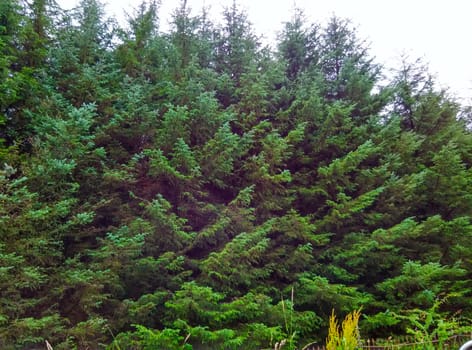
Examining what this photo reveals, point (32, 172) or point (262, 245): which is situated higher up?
point (32, 172)

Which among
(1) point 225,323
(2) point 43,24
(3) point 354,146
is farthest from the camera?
(3) point 354,146

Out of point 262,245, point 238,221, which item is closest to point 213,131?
point 238,221

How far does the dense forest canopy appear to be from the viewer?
157 inches

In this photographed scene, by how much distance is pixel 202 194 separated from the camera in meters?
5.21

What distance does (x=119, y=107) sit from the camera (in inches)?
220

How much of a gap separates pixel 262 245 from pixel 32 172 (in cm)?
358

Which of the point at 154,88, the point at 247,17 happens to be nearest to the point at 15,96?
the point at 154,88

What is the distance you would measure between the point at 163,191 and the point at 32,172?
6.48 ft

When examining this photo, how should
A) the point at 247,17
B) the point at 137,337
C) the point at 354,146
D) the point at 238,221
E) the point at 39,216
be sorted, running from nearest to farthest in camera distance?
the point at 39,216 < the point at 137,337 < the point at 238,221 < the point at 354,146 < the point at 247,17

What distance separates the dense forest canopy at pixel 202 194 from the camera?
3984 mm

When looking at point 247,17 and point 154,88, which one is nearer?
point 154,88

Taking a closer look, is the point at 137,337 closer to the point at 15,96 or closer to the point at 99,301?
the point at 99,301

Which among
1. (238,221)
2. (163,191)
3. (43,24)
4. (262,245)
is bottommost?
(262,245)

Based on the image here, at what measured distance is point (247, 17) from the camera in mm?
7832
